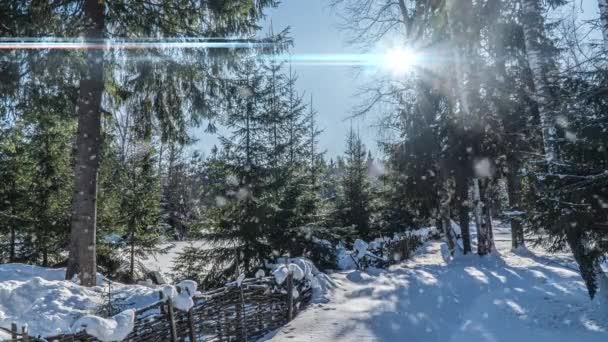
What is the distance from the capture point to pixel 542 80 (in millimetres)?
6555

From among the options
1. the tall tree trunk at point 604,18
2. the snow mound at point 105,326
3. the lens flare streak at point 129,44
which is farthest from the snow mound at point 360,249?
the snow mound at point 105,326

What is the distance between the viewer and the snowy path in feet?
22.1

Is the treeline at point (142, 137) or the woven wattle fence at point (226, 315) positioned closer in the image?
the woven wattle fence at point (226, 315)

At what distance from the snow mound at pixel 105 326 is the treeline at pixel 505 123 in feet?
18.1

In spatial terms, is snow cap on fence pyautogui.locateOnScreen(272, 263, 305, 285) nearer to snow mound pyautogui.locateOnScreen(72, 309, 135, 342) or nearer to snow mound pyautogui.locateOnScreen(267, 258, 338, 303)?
snow mound pyautogui.locateOnScreen(267, 258, 338, 303)

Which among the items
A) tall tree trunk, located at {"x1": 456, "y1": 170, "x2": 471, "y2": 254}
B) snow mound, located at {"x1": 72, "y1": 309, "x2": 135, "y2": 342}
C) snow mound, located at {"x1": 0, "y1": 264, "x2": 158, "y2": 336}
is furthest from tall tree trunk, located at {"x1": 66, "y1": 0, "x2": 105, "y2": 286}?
tall tree trunk, located at {"x1": 456, "y1": 170, "x2": 471, "y2": 254}

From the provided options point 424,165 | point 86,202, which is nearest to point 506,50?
point 424,165

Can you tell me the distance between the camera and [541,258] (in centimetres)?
1542

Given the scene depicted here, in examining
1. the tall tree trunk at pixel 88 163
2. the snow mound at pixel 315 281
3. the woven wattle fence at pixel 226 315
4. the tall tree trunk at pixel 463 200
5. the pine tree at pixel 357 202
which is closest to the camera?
the woven wattle fence at pixel 226 315

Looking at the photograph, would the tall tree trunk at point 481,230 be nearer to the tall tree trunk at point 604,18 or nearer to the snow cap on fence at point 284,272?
the snow cap on fence at point 284,272

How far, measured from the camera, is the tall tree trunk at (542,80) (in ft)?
20.9

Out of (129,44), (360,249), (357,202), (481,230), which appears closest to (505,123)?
(481,230)

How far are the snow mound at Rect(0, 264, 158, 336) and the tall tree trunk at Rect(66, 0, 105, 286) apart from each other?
0.60m

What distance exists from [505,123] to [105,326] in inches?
556
